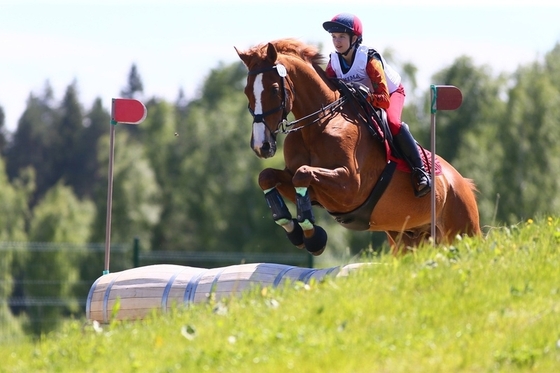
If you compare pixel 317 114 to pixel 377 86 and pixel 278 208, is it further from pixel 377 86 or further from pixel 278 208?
pixel 278 208

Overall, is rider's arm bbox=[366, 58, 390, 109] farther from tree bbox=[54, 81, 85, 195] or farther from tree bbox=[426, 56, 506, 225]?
tree bbox=[54, 81, 85, 195]

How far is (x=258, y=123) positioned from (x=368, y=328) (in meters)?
2.79

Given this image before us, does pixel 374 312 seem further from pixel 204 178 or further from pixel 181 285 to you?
pixel 204 178

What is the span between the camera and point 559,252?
23.2 ft

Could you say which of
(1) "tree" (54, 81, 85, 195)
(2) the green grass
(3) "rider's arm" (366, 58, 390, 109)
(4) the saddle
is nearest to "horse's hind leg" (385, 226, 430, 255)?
(4) the saddle

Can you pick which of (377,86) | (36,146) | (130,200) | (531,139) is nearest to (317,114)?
(377,86)

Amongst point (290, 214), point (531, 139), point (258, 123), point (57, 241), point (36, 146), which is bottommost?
point (36, 146)

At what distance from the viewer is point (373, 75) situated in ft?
29.4

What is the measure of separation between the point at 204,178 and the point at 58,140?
5887cm

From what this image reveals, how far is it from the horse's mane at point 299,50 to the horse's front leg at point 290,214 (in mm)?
1200

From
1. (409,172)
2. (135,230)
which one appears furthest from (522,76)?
(409,172)

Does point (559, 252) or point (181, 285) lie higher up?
point (559, 252)

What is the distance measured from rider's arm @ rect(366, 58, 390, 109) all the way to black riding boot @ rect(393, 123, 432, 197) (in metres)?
0.41

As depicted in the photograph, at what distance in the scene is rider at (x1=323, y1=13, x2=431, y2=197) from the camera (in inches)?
347
